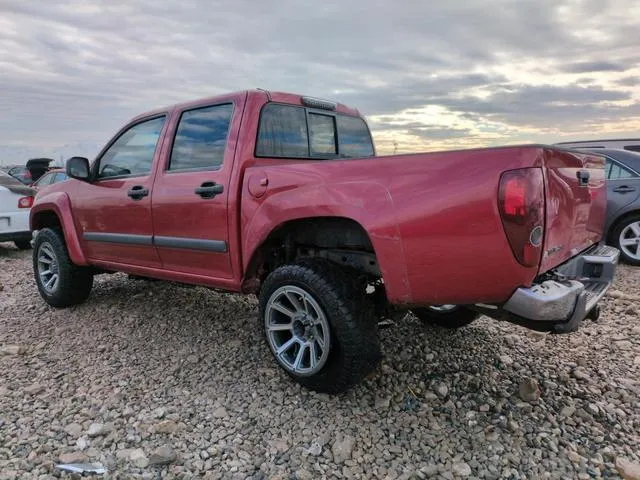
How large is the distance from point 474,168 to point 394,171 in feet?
1.35

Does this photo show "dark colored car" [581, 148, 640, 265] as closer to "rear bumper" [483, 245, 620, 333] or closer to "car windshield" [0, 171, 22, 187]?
"rear bumper" [483, 245, 620, 333]

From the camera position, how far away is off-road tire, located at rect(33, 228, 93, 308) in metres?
4.96

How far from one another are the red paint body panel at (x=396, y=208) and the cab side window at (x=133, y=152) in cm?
20

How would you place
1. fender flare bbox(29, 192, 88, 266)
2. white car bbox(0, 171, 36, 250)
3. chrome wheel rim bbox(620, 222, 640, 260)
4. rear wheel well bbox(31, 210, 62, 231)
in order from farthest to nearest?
white car bbox(0, 171, 36, 250) < chrome wheel rim bbox(620, 222, 640, 260) < rear wheel well bbox(31, 210, 62, 231) < fender flare bbox(29, 192, 88, 266)

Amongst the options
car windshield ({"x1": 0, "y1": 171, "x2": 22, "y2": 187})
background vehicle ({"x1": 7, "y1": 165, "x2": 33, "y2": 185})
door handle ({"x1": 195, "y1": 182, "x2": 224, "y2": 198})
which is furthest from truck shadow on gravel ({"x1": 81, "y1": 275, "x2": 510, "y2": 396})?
background vehicle ({"x1": 7, "y1": 165, "x2": 33, "y2": 185})

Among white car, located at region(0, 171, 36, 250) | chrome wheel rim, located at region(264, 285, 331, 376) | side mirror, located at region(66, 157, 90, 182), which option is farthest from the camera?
white car, located at region(0, 171, 36, 250)

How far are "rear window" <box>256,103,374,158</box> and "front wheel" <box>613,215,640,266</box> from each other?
14.1ft

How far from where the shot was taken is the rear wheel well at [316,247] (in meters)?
3.06

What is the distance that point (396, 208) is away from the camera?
2.56 meters

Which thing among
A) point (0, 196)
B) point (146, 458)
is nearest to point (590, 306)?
point (146, 458)

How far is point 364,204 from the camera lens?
268 cm

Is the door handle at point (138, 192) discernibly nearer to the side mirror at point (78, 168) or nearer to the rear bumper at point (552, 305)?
the side mirror at point (78, 168)

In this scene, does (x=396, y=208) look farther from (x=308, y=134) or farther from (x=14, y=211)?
(x=14, y=211)

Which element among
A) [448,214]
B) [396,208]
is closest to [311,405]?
[396,208]
